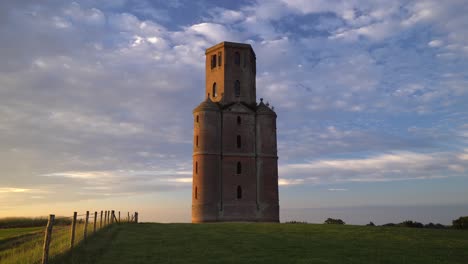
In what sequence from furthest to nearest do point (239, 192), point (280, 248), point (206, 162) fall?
point (239, 192) → point (206, 162) → point (280, 248)

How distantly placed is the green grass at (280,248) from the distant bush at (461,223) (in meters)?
8.66

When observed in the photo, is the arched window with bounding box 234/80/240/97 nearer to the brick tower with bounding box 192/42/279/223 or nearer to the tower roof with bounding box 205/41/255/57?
the brick tower with bounding box 192/42/279/223

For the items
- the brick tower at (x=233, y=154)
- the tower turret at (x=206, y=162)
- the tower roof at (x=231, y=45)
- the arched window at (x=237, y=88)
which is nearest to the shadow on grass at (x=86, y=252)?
the tower turret at (x=206, y=162)

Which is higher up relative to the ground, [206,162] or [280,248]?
[206,162]

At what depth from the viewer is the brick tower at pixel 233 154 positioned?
3834 cm

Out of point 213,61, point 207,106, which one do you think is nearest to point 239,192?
point 207,106

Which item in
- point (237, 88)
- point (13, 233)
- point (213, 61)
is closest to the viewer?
point (13, 233)

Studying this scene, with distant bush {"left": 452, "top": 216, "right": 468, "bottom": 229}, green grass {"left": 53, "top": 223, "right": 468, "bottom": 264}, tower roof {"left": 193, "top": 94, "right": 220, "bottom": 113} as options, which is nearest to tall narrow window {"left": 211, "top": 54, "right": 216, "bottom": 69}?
tower roof {"left": 193, "top": 94, "right": 220, "bottom": 113}

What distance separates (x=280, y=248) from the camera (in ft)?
48.2

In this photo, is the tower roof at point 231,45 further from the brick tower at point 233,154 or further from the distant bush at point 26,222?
the distant bush at point 26,222

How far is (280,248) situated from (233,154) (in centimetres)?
2506

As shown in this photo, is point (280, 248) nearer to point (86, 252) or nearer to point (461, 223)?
point (86, 252)

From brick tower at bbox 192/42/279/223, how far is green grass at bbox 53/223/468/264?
18.9 meters

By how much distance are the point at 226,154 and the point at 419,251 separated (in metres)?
26.2
